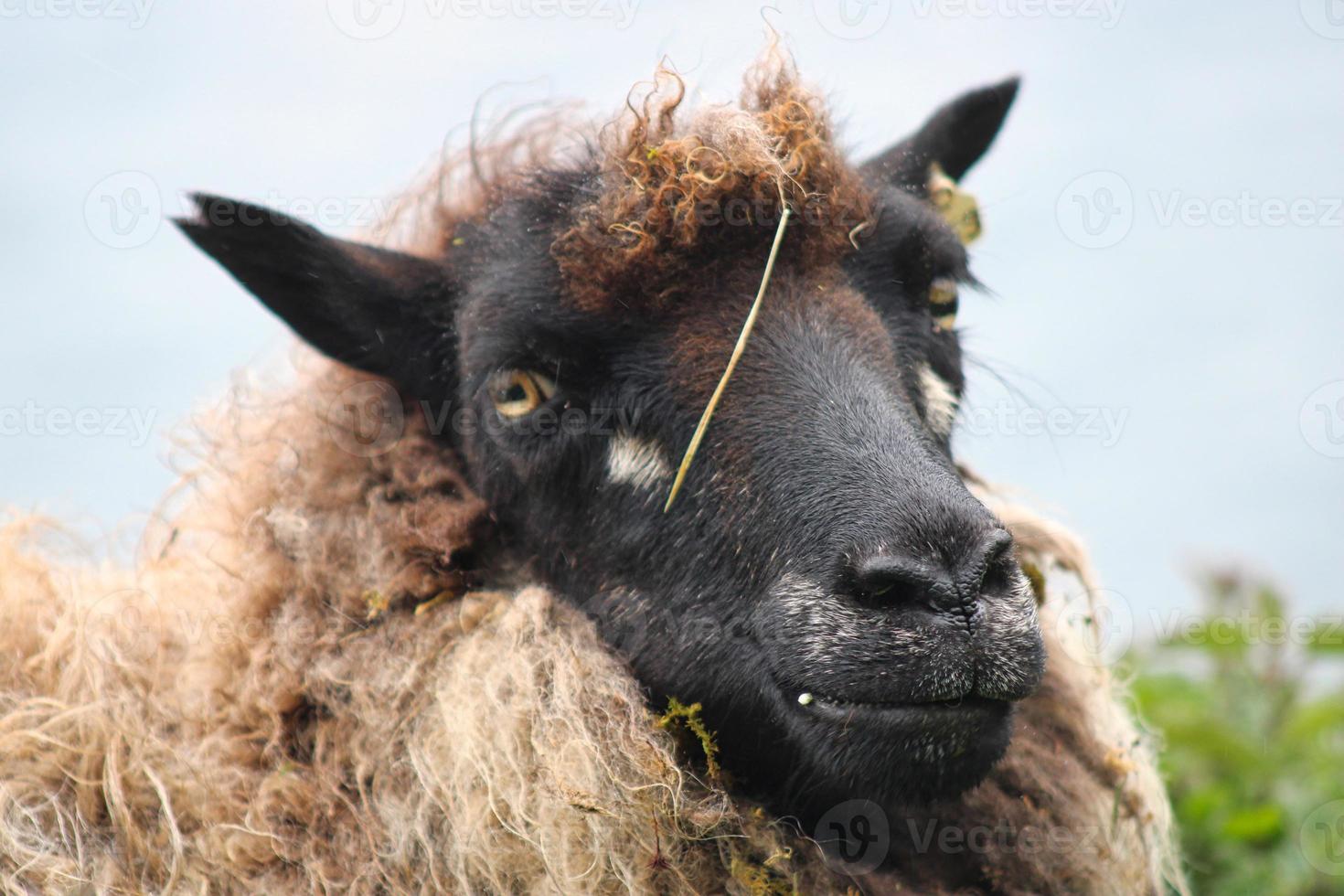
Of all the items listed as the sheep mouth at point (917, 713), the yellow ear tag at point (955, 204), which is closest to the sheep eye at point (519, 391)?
the sheep mouth at point (917, 713)

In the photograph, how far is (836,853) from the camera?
13.4 feet

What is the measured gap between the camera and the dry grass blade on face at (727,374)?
396 cm

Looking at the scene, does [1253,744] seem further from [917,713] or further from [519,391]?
[519,391]

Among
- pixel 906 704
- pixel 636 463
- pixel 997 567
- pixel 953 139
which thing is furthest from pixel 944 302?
pixel 906 704

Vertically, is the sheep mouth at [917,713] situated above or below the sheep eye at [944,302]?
below

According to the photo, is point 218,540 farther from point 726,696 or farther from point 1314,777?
point 1314,777

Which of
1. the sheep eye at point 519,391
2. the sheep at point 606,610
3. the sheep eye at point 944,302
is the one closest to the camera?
the sheep at point 606,610

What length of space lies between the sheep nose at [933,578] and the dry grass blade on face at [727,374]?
2.54 ft

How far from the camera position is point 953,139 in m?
5.44

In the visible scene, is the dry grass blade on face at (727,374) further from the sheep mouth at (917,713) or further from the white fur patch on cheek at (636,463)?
the sheep mouth at (917,713)

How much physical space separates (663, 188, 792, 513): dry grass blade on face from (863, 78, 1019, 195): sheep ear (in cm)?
117

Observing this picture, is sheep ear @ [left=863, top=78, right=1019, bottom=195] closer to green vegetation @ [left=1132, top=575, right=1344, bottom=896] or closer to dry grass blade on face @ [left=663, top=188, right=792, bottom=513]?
dry grass blade on face @ [left=663, top=188, right=792, bottom=513]

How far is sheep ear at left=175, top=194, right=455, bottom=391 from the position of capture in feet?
14.9

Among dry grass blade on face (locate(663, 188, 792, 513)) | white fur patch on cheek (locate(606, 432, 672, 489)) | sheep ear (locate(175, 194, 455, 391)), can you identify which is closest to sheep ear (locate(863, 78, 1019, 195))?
dry grass blade on face (locate(663, 188, 792, 513))
